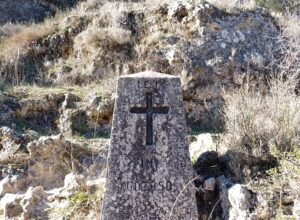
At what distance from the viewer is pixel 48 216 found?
4.94 meters

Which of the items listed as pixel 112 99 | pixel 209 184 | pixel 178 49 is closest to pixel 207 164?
pixel 209 184

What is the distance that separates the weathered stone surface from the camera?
4.00 metres

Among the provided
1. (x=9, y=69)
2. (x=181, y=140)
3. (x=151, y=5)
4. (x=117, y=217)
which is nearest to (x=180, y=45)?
(x=151, y=5)

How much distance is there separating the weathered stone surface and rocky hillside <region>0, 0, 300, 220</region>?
546mm

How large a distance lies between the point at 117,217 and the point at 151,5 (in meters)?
6.22

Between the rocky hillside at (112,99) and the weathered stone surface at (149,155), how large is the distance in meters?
0.55

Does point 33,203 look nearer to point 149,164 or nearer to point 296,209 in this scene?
point 149,164

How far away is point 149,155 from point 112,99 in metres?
3.09

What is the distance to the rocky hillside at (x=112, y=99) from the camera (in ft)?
15.4

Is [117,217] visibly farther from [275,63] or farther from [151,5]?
[151,5]

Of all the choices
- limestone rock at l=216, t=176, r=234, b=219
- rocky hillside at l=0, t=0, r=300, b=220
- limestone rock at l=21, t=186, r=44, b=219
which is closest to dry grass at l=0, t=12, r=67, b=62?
rocky hillside at l=0, t=0, r=300, b=220

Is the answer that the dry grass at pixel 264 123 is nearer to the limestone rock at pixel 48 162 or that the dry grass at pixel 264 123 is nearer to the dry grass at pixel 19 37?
the limestone rock at pixel 48 162

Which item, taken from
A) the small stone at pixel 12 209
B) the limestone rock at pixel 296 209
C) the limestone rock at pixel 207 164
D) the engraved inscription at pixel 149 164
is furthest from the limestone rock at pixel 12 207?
the limestone rock at pixel 296 209

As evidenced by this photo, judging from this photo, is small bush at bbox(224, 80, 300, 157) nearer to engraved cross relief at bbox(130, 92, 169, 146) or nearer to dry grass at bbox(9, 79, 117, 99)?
engraved cross relief at bbox(130, 92, 169, 146)
